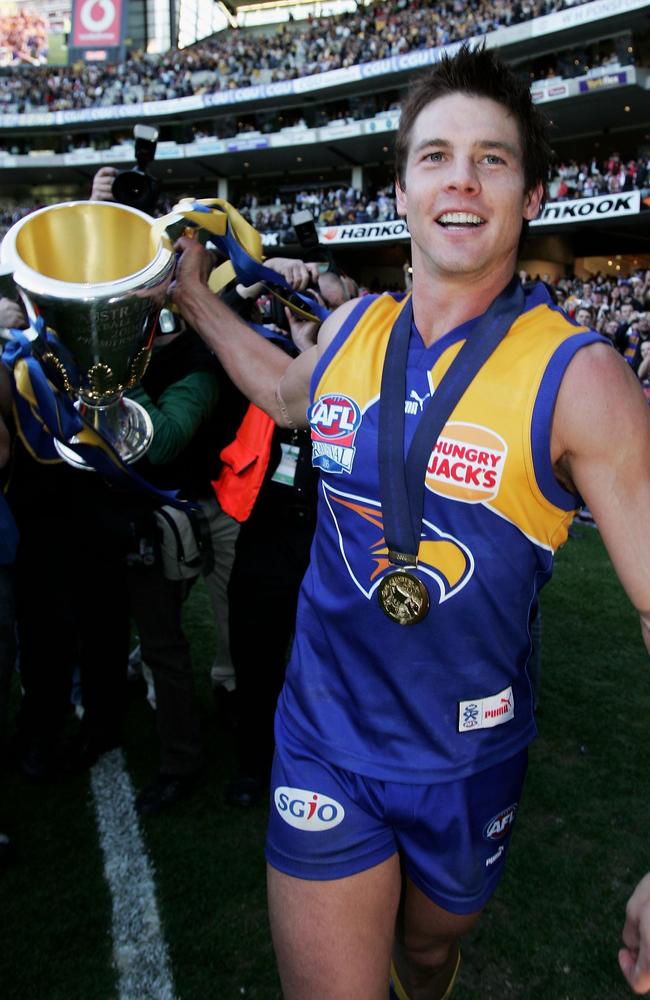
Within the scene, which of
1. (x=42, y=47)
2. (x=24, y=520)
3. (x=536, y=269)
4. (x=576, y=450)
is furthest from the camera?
(x=42, y=47)

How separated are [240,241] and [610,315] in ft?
42.3

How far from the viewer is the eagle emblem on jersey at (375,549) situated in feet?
4.97

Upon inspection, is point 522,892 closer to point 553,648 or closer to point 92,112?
point 553,648

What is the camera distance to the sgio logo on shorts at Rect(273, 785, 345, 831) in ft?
5.16

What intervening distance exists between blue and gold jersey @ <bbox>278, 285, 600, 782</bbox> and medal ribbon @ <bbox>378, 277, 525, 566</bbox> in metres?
0.02

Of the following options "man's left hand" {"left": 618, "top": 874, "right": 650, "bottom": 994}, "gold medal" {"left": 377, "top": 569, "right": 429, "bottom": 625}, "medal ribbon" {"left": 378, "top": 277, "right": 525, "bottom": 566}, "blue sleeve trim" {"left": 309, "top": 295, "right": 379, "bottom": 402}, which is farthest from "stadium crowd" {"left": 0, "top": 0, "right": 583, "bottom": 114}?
"man's left hand" {"left": 618, "top": 874, "right": 650, "bottom": 994}

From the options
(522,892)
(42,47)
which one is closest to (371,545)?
(522,892)

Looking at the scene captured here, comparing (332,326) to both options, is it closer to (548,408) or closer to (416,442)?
(416,442)

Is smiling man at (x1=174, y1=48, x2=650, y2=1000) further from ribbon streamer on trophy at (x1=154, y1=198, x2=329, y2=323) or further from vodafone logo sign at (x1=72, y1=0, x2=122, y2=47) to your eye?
vodafone logo sign at (x1=72, y1=0, x2=122, y2=47)

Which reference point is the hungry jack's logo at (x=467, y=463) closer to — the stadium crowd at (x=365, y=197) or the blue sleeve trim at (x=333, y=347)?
the blue sleeve trim at (x=333, y=347)

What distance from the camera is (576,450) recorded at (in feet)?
4.56

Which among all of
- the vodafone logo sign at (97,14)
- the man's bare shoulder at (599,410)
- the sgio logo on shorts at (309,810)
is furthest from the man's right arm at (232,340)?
the vodafone logo sign at (97,14)

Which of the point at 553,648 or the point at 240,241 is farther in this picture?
the point at 553,648

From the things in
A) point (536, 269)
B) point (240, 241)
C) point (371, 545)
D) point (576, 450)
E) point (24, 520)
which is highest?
point (240, 241)
